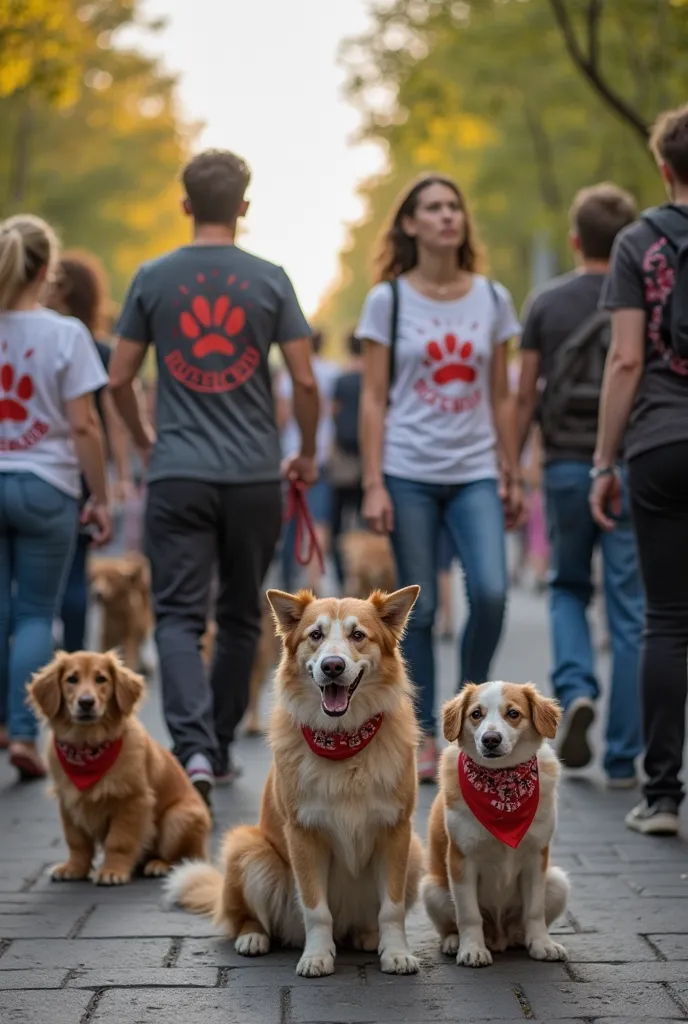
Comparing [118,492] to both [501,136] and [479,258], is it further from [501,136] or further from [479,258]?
[501,136]

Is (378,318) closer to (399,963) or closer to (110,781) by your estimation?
(110,781)

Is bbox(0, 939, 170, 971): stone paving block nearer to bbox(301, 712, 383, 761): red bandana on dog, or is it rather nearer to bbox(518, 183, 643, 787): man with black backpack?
bbox(301, 712, 383, 761): red bandana on dog

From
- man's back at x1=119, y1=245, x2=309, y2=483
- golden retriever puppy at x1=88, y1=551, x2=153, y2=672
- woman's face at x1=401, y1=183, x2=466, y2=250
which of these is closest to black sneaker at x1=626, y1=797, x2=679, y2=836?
man's back at x1=119, y1=245, x2=309, y2=483

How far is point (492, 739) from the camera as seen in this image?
15.4 feet

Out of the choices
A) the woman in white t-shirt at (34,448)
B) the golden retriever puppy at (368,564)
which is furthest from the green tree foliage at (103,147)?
the woman in white t-shirt at (34,448)

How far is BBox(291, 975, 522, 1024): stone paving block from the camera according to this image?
4.18m

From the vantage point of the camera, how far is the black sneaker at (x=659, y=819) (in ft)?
21.2

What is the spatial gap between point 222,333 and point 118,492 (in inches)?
108

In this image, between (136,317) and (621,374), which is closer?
(621,374)

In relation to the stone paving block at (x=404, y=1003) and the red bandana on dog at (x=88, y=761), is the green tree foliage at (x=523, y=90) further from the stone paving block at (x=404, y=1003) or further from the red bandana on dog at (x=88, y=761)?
the stone paving block at (x=404, y=1003)

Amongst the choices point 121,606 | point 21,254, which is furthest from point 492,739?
point 121,606

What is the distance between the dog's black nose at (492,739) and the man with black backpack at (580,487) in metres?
2.97

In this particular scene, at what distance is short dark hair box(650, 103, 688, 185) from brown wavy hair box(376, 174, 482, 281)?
1437mm

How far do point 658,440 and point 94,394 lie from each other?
4130 millimetres
